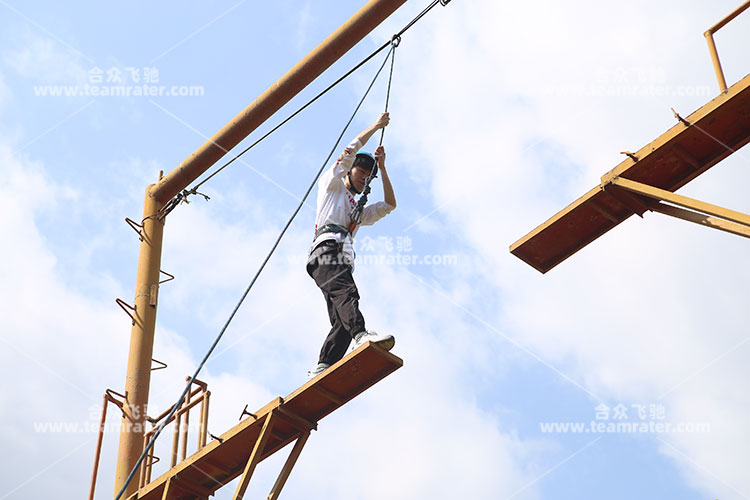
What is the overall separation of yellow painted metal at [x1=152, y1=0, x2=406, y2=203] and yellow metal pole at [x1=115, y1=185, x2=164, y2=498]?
0.48m

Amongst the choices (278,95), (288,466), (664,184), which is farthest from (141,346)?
(664,184)

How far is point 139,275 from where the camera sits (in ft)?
43.2

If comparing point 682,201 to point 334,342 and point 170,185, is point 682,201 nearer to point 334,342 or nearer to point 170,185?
point 334,342

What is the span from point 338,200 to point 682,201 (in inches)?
141

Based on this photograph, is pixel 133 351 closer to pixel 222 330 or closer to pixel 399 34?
pixel 222 330

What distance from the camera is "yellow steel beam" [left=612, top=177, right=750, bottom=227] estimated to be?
7.90m

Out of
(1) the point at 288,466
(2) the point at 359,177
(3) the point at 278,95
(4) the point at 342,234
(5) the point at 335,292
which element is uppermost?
(3) the point at 278,95

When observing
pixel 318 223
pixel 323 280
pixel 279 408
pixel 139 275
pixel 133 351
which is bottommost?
pixel 279 408

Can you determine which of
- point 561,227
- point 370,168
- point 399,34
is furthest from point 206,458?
point 399,34

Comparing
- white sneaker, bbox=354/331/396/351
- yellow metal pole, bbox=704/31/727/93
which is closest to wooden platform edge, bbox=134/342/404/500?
white sneaker, bbox=354/331/396/351

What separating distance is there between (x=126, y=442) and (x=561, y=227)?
6.05 metres

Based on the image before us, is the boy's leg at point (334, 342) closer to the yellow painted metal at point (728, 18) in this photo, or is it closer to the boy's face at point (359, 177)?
the boy's face at point (359, 177)

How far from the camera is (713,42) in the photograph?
830cm

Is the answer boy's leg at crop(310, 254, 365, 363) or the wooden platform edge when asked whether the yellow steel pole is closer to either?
the wooden platform edge
